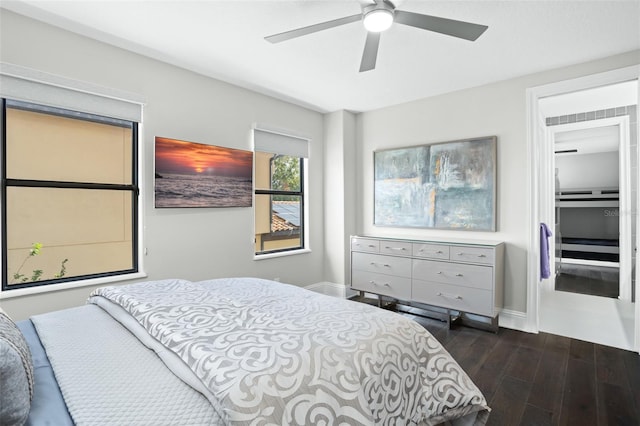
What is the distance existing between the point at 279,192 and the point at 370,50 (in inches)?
88.1

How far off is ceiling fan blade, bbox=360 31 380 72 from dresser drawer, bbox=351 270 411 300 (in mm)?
2270

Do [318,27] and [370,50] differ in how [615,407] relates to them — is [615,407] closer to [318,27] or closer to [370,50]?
[370,50]

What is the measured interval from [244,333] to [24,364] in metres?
0.64

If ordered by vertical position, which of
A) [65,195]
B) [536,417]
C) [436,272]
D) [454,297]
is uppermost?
[65,195]

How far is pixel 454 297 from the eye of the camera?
3273 millimetres

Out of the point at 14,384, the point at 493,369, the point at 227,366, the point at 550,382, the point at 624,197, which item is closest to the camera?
the point at 14,384

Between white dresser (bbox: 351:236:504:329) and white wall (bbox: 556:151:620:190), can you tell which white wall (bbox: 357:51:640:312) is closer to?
A: white dresser (bbox: 351:236:504:329)

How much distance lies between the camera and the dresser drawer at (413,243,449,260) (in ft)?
11.0

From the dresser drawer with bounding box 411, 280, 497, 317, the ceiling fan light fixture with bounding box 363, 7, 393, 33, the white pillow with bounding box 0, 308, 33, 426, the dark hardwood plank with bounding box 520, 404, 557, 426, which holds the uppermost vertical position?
the ceiling fan light fixture with bounding box 363, 7, 393, 33

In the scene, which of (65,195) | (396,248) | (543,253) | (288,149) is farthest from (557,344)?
(65,195)

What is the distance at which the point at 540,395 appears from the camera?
2.12m

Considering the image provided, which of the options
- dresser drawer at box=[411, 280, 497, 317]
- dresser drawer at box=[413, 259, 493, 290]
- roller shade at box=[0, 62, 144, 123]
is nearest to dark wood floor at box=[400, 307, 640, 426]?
dresser drawer at box=[411, 280, 497, 317]

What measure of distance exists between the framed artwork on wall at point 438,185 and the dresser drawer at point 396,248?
0.47 meters

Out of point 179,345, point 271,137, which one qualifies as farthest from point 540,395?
point 271,137
